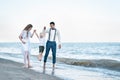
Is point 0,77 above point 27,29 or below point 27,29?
below

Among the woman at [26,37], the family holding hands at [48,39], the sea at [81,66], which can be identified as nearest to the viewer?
the sea at [81,66]

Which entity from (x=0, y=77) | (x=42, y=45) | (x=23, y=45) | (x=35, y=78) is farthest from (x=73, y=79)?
(x=42, y=45)

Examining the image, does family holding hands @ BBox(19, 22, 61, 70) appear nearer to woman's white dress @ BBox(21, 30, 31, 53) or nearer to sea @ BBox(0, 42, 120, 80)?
woman's white dress @ BBox(21, 30, 31, 53)

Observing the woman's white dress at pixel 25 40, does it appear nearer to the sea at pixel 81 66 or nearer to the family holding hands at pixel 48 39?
the family holding hands at pixel 48 39

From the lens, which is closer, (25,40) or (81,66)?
(25,40)

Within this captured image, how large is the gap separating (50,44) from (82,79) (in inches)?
95.2

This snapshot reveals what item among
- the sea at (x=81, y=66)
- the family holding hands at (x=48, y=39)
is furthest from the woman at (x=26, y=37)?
the sea at (x=81, y=66)

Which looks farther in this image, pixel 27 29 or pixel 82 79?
pixel 27 29

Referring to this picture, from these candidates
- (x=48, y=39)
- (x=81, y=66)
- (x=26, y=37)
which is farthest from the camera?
(x=81, y=66)

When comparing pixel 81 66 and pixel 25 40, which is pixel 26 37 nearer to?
pixel 25 40

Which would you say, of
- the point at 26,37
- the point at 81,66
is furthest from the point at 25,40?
the point at 81,66

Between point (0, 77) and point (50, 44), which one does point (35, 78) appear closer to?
point (0, 77)

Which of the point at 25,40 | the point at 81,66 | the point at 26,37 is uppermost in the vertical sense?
the point at 26,37

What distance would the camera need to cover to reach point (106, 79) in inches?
419
